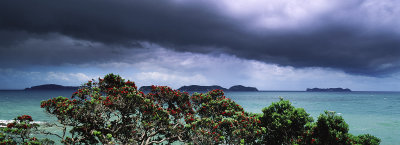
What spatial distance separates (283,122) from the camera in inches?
719

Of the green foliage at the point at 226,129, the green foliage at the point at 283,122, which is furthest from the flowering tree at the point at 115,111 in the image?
the green foliage at the point at 283,122

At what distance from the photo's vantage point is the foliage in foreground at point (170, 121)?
1445cm

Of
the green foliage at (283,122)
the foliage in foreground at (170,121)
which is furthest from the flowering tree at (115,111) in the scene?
the green foliage at (283,122)

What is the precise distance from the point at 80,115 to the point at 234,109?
12.3m

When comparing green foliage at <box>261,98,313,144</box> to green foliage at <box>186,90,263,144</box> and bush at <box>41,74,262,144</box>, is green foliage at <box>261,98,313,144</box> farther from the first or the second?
bush at <box>41,74,262,144</box>

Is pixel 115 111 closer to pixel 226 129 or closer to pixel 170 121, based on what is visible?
pixel 170 121

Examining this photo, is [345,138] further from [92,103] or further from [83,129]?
[83,129]

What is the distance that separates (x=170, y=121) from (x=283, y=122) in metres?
9.54

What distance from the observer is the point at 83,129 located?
52.1 ft

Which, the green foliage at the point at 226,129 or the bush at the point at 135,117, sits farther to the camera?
the green foliage at the point at 226,129

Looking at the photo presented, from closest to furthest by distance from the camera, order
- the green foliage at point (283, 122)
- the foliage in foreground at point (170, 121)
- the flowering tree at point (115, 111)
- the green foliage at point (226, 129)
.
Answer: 1. the flowering tree at point (115, 111)
2. the foliage in foreground at point (170, 121)
3. the green foliage at point (226, 129)
4. the green foliage at point (283, 122)

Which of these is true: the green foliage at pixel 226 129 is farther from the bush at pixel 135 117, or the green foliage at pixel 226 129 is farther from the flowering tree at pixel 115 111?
the flowering tree at pixel 115 111

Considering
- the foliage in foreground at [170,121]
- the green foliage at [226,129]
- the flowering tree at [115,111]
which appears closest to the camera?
the flowering tree at [115,111]

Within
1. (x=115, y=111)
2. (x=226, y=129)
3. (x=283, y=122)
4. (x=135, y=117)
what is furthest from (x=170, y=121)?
(x=283, y=122)
